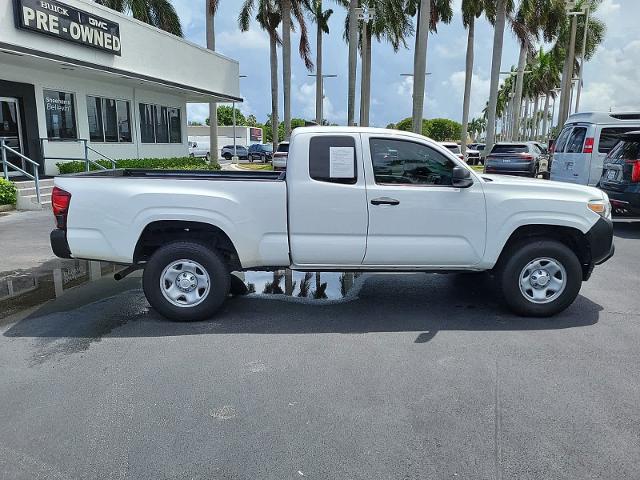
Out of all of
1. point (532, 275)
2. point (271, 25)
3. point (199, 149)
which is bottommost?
point (532, 275)

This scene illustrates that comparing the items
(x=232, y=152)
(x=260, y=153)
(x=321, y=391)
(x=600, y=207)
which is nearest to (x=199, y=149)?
(x=232, y=152)

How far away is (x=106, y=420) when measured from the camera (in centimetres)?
345

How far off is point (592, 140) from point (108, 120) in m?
15.1

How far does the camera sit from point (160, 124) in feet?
71.1

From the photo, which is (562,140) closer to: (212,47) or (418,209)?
(418,209)

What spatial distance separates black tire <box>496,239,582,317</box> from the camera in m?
5.30

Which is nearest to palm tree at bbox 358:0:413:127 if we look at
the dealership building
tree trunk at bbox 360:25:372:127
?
tree trunk at bbox 360:25:372:127

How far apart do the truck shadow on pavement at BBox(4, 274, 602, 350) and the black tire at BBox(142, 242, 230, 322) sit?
15 centimetres

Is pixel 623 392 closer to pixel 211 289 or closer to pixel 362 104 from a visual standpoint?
pixel 211 289

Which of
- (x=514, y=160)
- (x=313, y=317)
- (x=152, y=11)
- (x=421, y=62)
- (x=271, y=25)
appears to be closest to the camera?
(x=313, y=317)

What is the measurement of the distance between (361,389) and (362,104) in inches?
1198

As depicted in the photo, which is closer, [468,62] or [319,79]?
[468,62]

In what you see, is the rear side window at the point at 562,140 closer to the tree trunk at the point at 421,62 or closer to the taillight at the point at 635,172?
the taillight at the point at 635,172

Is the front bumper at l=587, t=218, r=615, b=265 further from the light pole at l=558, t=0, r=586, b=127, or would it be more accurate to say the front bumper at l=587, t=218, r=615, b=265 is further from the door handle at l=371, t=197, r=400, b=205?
the light pole at l=558, t=0, r=586, b=127
